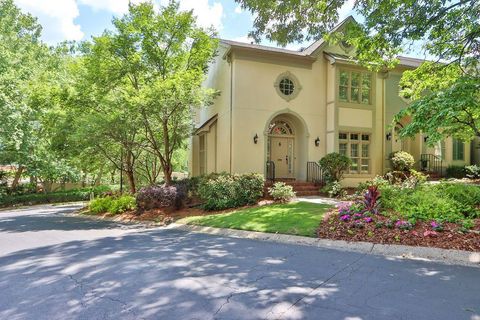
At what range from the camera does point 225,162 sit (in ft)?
53.1

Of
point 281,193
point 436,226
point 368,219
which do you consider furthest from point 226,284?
point 281,193

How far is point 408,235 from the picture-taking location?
7.09 m

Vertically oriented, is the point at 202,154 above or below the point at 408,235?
above

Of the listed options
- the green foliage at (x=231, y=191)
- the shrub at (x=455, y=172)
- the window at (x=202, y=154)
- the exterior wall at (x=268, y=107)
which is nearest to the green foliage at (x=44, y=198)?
the window at (x=202, y=154)

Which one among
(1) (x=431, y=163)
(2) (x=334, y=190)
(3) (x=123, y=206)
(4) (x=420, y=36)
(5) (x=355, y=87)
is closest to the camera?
(4) (x=420, y=36)

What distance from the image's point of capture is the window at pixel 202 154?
62.6 feet

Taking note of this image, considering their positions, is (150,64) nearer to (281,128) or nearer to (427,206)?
(281,128)

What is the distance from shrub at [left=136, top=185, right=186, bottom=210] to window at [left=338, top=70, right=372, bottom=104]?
9.51 meters

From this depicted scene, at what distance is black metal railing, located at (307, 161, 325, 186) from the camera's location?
16.1 metres

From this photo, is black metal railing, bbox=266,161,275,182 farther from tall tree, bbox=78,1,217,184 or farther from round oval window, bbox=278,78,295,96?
tall tree, bbox=78,1,217,184

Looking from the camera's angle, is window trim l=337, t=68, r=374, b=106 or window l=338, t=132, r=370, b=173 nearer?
window trim l=337, t=68, r=374, b=106

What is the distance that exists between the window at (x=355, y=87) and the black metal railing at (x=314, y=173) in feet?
12.1

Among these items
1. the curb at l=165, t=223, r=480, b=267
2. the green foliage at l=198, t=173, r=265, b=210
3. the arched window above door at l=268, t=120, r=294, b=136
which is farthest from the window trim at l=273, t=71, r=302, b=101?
the curb at l=165, t=223, r=480, b=267

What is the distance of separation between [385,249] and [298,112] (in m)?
10.7
